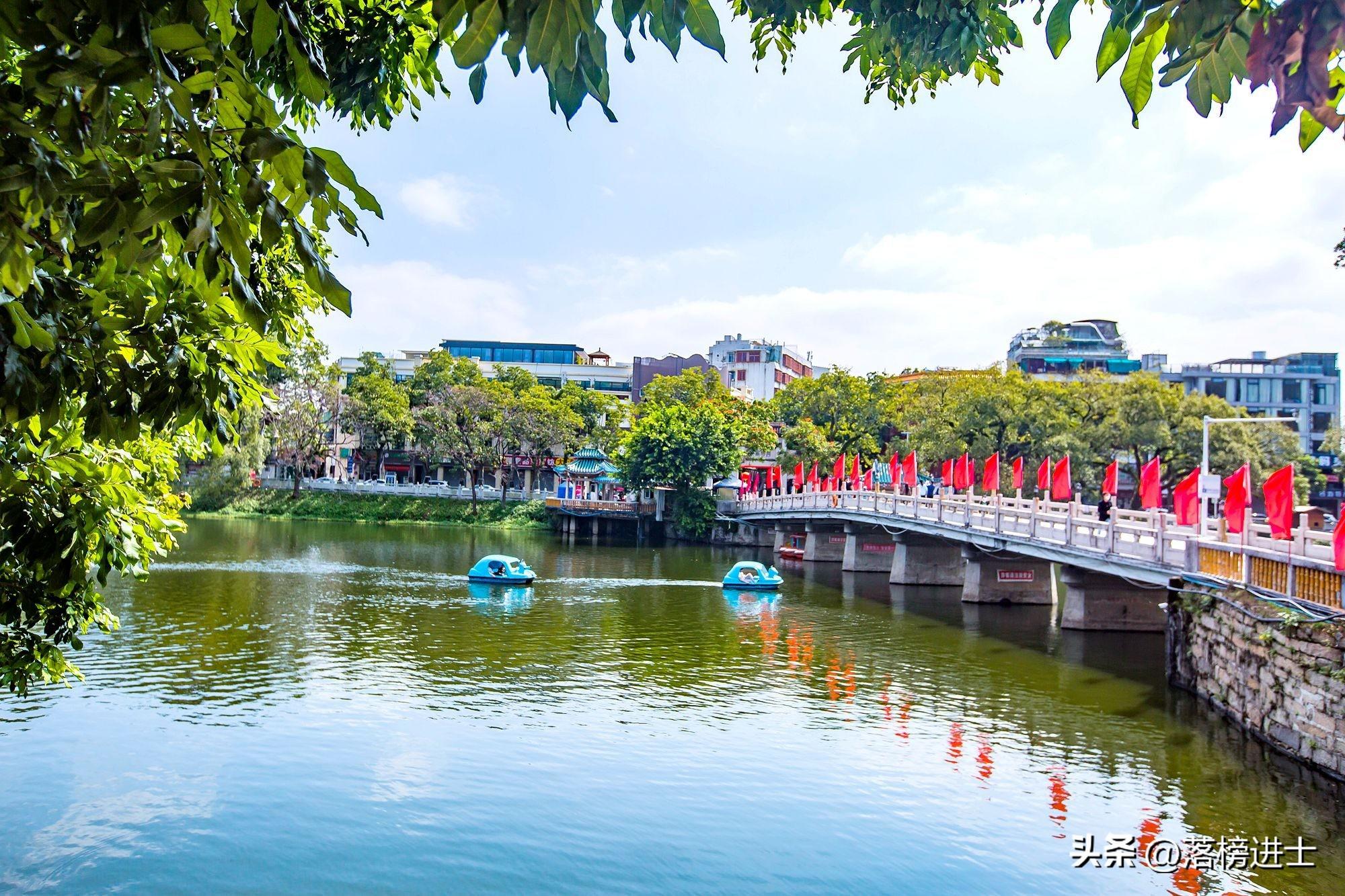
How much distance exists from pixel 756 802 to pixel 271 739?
645 centimetres

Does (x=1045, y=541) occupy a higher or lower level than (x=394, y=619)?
higher

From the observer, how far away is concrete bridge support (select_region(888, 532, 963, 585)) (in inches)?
1410

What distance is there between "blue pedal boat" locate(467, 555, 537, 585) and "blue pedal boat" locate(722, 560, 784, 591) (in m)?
6.66

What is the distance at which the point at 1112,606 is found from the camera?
943 inches

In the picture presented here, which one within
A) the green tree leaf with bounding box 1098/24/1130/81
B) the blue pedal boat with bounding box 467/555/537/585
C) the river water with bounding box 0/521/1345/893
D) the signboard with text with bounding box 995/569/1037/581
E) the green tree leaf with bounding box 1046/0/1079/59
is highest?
the green tree leaf with bounding box 1046/0/1079/59

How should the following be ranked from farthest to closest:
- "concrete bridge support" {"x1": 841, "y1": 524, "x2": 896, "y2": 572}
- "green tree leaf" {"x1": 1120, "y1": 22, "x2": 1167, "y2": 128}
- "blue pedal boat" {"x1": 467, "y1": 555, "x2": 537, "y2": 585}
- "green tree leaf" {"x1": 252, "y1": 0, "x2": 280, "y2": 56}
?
"concrete bridge support" {"x1": 841, "y1": 524, "x2": 896, "y2": 572}
"blue pedal boat" {"x1": 467, "y1": 555, "x2": 537, "y2": 585}
"green tree leaf" {"x1": 1120, "y1": 22, "x2": 1167, "y2": 128}
"green tree leaf" {"x1": 252, "y1": 0, "x2": 280, "y2": 56}

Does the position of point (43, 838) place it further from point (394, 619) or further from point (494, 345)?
point (494, 345)

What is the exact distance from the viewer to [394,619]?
939 inches

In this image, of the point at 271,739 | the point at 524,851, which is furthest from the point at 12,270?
the point at 271,739

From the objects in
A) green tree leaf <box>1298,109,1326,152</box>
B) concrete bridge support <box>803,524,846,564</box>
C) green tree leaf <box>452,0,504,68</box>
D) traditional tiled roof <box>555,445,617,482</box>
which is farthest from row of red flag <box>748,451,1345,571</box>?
traditional tiled roof <box>555,445,617,482</box>

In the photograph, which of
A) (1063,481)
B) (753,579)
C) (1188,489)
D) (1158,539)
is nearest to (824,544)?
(753,579)

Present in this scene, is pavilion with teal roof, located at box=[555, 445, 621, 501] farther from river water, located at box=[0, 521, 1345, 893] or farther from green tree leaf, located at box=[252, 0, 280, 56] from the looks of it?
green tree leaf, located at box=[252, 0, 280, 56]

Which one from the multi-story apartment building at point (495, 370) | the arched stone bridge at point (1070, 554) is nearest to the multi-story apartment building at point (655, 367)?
the multi-story apartment building at point (495, 370)

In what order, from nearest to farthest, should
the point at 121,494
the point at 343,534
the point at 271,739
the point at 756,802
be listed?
the point at 121,494
the point at 756,802
the point at 271,739
the point at 343,534
